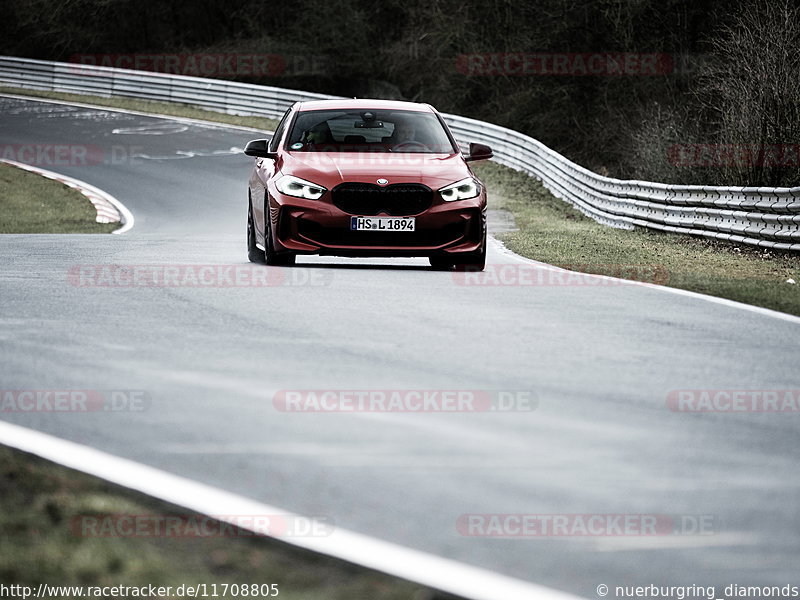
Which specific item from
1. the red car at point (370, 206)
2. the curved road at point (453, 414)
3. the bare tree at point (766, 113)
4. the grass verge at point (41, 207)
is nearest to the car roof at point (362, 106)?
the red car at point (370, 206)

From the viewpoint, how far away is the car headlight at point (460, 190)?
13.5 m

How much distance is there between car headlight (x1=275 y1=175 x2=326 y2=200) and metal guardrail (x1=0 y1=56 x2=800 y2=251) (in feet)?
23.0

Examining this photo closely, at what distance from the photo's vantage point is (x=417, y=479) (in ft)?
17.9

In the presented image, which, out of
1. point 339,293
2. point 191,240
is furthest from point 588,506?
point 191,240

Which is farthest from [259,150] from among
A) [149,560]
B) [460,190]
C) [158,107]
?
[158,107]

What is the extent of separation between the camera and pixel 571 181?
29438 mm

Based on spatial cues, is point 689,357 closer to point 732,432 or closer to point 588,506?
point 732,432

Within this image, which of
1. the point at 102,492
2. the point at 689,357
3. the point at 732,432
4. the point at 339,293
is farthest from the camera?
the point at 339,293

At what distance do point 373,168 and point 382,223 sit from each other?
24.2 inches

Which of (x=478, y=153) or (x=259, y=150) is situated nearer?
(x=259, y=150)

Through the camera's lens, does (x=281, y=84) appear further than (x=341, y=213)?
Yes

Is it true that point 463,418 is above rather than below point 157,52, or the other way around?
above

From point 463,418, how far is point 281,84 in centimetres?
4651

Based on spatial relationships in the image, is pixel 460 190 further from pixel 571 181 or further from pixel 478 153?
pixel 571 181
